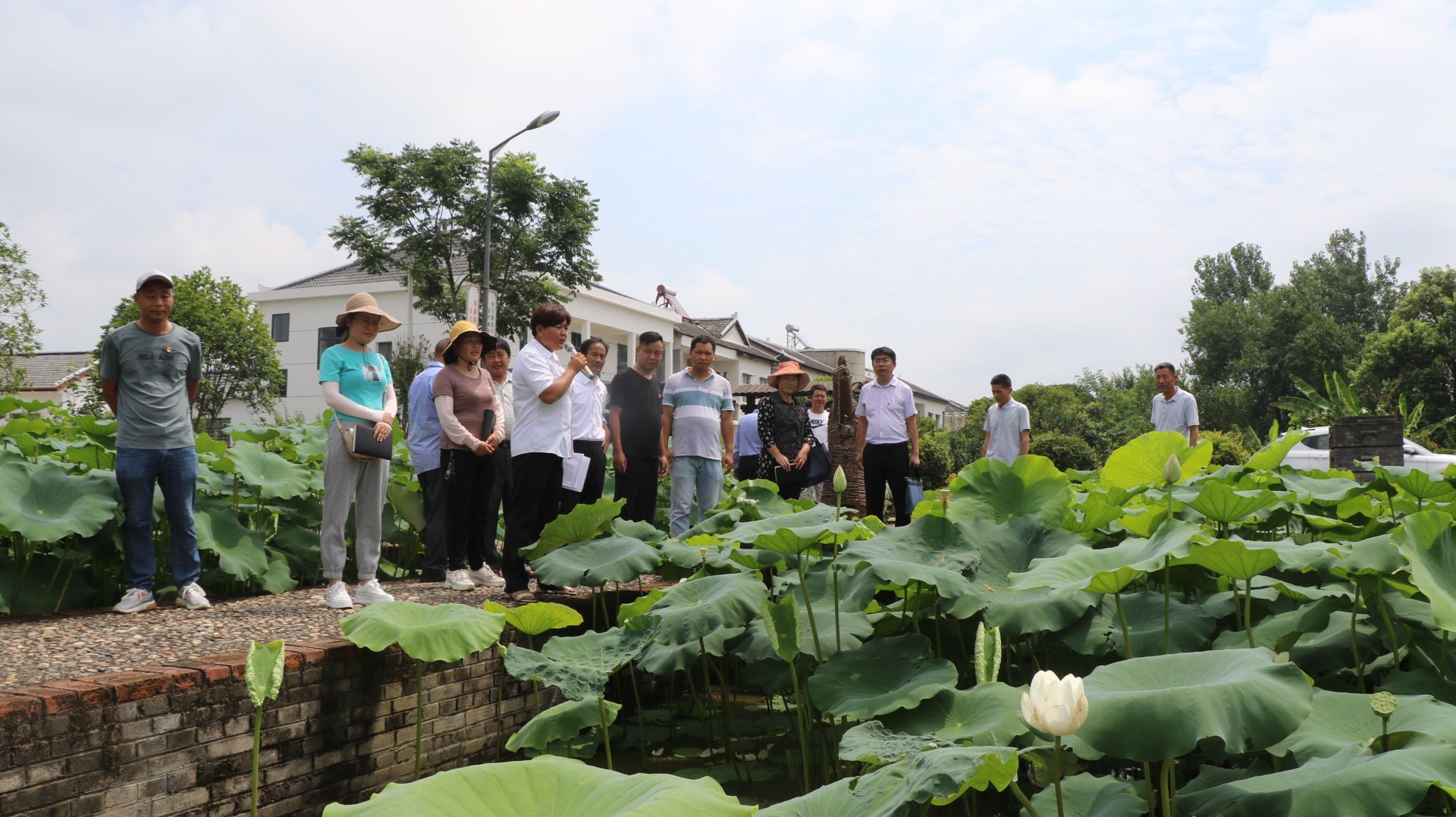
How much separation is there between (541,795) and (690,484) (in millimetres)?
5268

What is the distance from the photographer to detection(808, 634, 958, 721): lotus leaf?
2707mm

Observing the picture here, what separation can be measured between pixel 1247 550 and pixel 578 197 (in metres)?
26.2

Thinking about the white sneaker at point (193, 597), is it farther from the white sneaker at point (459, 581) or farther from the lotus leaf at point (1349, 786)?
the lotus leaf at point (1349, 786)

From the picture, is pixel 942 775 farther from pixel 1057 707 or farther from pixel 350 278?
pixel 350 278

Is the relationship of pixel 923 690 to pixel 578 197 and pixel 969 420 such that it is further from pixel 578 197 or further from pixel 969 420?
pixel 969 420

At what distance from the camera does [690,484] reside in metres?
6.81

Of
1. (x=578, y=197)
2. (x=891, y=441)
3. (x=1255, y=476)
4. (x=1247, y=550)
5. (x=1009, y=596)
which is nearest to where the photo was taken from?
(x=1247, y=550)

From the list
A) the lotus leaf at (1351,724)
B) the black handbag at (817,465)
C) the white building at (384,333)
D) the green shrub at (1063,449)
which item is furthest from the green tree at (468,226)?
the lotus leaf at (1351,724)

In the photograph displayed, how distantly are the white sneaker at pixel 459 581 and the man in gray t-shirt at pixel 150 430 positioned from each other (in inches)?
48.2

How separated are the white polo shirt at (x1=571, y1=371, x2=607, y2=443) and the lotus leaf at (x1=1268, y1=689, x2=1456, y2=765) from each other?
439cm

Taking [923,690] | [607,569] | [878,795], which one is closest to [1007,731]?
[923,690]

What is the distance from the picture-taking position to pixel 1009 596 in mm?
3023

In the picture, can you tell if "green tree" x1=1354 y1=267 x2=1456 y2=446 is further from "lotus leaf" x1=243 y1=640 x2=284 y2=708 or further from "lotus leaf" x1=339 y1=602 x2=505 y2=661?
"lotus leaf" x1=243 y1=640 x2=284 y2=708

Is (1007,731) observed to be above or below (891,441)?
below
